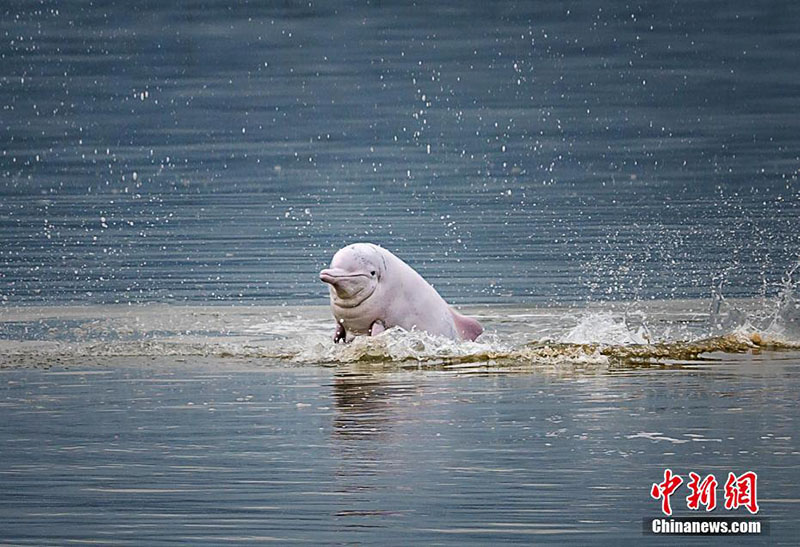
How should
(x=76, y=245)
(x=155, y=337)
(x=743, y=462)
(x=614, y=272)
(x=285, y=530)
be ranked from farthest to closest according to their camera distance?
(x=76, y=245) < (x=614, y=272) < (x=155, y=337) < (x=743, y=462) < (x=285, y=530)

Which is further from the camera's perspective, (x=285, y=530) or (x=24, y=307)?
(x=24, y=307)

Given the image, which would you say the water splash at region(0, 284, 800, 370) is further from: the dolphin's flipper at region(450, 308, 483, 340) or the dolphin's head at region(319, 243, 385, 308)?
the dolphin's head at region(319, 243, 385, 308)

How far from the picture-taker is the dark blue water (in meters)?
25.5

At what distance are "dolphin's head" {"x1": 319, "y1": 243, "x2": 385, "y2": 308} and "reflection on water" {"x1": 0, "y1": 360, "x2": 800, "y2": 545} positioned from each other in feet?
2.10

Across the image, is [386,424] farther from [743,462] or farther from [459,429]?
[743,462]

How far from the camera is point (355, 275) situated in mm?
16969

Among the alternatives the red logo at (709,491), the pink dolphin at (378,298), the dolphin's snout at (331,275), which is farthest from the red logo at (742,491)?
the pink dolphin at (378,298)

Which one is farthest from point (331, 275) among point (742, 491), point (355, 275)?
point (742, 491)

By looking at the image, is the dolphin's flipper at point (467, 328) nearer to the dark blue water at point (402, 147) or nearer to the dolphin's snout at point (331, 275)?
the dolphin's snout at point (331, 275)

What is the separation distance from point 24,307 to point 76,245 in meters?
7.42

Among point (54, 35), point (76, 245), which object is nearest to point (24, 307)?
point (76, 245)

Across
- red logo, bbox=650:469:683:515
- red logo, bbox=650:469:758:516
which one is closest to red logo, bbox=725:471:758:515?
red logo, bbox=650:469:758:516

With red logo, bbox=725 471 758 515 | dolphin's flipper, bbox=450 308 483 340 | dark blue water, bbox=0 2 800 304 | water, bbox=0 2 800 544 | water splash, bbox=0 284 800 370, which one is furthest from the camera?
dark blue water, bbox=0 2 800 304

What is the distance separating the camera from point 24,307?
21406mm
